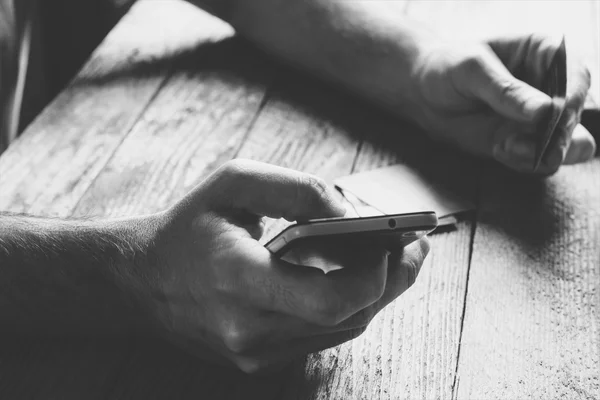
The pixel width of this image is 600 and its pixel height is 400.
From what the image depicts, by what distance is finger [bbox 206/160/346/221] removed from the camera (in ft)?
2.39

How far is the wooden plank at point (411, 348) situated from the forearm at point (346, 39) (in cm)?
37

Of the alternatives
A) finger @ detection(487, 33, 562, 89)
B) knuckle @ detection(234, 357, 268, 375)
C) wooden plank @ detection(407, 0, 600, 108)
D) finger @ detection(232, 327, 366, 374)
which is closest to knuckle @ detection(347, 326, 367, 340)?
finger @ detection(232, 327, 366, 374)

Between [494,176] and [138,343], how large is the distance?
65 centimetres

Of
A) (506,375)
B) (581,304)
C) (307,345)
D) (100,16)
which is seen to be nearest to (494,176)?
(581,304)

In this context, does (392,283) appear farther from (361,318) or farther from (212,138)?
(212,138)

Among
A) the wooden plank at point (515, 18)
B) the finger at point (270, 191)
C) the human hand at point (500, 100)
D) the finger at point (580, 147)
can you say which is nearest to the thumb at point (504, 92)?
the human hand at point (500, 100)

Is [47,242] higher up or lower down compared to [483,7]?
higher up

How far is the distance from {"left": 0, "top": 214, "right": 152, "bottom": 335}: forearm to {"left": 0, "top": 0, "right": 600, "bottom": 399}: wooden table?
27 millimetres

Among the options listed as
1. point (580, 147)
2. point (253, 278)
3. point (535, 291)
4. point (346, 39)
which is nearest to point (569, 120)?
point (580, 147)

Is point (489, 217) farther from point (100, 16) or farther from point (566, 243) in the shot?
point (100, 16)

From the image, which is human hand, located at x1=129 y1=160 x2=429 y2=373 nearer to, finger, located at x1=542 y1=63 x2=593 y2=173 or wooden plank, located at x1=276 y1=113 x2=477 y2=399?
wooden plank, located at x1=276 y1=113 x2=477 y2=399

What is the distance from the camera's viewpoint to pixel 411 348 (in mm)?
837

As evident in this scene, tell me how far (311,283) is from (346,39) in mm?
775

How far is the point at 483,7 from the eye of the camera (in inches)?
62.4
